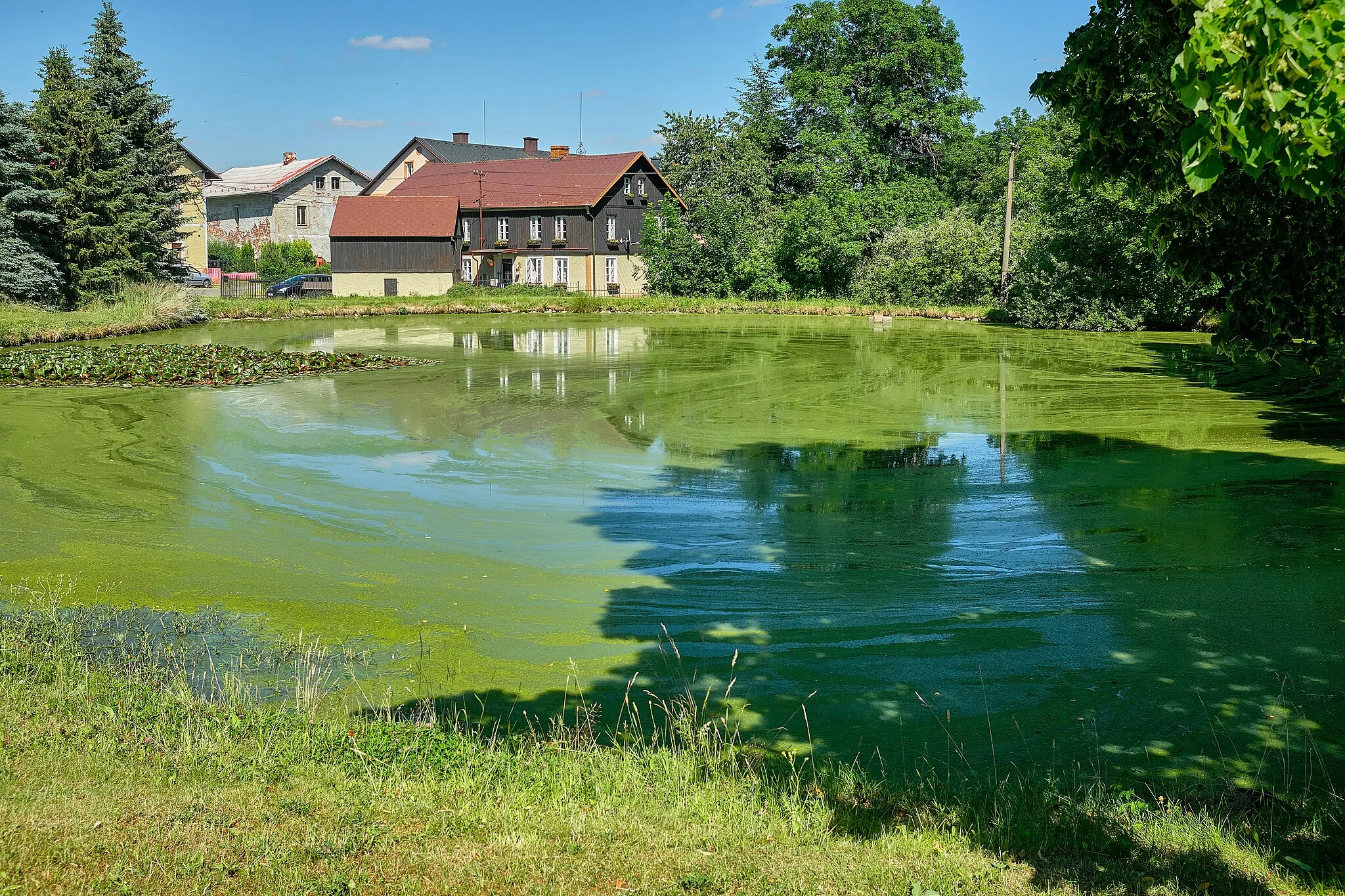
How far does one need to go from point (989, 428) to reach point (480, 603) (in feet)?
32.3

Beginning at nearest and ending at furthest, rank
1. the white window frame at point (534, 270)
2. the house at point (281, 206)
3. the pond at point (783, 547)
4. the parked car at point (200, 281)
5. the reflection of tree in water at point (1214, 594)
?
the reflection of tree in water at point (1214, 594), the pond at point (783, 547), the parked car at point (200, 281), the white window frame at point (534, 270), the house at point (281, 206)

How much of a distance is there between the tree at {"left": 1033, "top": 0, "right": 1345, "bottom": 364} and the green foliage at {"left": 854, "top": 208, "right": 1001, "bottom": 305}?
3619cm

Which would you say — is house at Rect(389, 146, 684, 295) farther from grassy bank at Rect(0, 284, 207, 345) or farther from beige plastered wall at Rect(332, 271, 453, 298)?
grassy bank at Rect(0, 284, 207, 345)

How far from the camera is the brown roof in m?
50.8

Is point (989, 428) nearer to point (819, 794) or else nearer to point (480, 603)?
point (480, 603)

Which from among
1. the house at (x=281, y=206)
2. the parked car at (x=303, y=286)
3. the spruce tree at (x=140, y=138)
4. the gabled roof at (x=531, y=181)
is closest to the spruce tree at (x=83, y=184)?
the spruce tree at (x=140, y=138)

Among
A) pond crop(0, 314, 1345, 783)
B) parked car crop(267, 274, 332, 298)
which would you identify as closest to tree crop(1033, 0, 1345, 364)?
pond crop(0, 314, 1345, 783)

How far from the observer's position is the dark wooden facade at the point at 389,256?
167ft

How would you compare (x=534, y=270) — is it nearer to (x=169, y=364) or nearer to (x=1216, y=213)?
(x=169, y=364)

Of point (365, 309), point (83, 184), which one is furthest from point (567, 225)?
point (83, 184)

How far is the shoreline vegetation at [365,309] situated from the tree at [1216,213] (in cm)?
2720

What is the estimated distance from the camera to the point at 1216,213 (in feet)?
20.6

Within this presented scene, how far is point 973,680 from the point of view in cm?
618

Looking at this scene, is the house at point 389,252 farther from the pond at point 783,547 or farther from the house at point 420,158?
the pond at point 783,547
